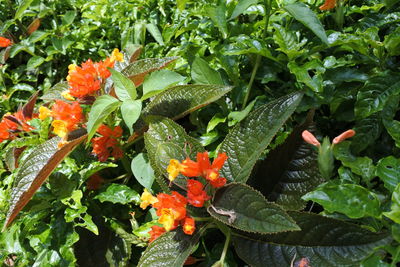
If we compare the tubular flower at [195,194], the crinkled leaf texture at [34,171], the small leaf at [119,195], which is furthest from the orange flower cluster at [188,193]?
the crinkled leaf texture at [34,171]

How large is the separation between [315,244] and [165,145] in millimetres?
431

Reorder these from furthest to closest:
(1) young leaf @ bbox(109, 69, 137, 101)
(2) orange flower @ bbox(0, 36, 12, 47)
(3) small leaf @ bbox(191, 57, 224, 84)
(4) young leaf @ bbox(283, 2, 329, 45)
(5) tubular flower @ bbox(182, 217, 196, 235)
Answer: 1. (2) orange flower @ bbox(0, 36, 12, 47)
2. (3) small leaf @ bbox(191, 57, 224, 84)
3. (1) young leaf @ bbox(109, 69, 137, 101)
4. (4) young leaf @ bbox(283, 2, 329, 45)
5. (5) tubular flower @ bbox(182, 217, 196, 235)

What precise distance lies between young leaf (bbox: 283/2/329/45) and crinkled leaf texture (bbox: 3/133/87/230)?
69 cm

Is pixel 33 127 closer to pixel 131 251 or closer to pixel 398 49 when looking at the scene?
pixel 131 251

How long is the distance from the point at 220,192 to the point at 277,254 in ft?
0.64

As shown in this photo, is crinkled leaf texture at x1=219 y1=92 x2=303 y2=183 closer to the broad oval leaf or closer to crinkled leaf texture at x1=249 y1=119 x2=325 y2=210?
crinkled leaf texture at x1=249 y1=119 x2=325 y2=210

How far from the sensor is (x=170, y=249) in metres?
1.05

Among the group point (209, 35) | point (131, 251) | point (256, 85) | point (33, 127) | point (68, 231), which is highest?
point (209, 35)

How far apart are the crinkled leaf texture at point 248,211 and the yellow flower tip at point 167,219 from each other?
9 cm

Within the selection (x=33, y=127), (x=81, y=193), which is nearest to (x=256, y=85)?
(x=81, y=193)

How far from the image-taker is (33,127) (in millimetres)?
1568

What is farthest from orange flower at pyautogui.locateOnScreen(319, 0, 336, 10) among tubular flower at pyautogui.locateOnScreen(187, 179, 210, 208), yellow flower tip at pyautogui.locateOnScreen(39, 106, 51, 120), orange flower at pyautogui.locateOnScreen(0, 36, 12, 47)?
orange flower at pyautogui.locateOnScreen(0, 36, 12, 47)

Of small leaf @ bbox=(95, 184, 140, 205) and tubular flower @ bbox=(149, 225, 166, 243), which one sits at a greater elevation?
small leaf @ bbox=(95, 184, 140, 205)

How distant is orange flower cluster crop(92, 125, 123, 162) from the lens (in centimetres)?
136
